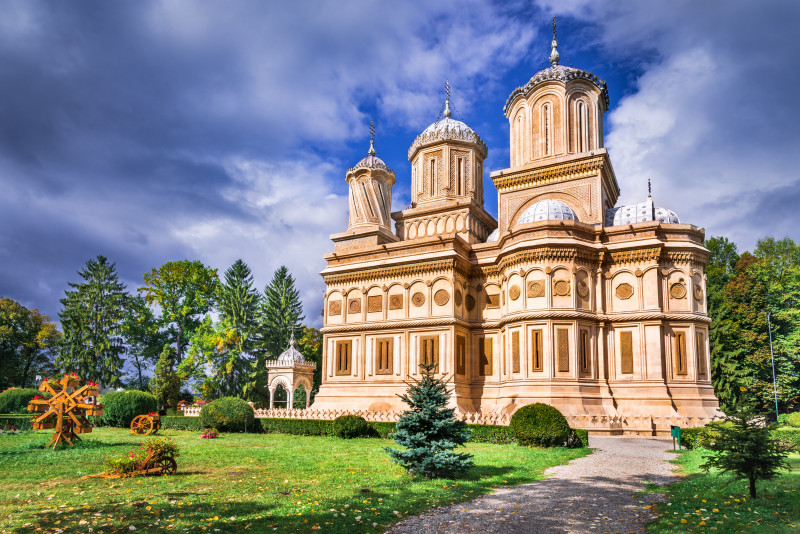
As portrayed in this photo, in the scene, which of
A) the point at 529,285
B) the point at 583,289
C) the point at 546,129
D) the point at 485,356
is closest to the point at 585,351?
the point at 583,289

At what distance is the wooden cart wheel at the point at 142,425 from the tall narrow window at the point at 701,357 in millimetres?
23622

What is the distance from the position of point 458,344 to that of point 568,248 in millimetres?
7261

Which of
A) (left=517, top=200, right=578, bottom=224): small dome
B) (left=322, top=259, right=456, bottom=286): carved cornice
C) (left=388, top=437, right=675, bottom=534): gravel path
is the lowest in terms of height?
(left=388, top=437, right=675, bottom=534): gravel path

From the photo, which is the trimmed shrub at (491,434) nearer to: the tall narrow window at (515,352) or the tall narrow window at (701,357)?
the tall narrow window at (515,352)

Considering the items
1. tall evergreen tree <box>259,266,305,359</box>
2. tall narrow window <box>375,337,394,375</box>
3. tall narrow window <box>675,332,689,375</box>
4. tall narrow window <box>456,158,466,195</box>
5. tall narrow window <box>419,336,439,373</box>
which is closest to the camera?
tall narrow window <box>675,332,689,375</box>

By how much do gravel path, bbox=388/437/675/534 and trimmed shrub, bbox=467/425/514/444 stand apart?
6.39 metres

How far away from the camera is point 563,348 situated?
85.2ft

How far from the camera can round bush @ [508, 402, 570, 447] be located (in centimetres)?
1800

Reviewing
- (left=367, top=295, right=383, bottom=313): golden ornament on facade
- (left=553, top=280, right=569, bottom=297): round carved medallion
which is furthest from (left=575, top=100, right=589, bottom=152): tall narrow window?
(left=367, top=295, right=383, bottom=313): golden ornament on facade

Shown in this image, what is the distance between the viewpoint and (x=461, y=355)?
29562 millimetres

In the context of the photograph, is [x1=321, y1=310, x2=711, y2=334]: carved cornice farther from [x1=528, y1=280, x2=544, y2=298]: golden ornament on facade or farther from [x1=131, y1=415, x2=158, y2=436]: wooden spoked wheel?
[x1=131, y1=415, x2=158, y2=436]: wooden spoked wheel

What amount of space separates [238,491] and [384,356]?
21.3 meters

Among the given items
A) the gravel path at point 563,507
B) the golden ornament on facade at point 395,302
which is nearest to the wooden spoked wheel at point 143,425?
the golden ornament on facade at point 395,302

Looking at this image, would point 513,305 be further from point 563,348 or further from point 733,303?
point 733,303
